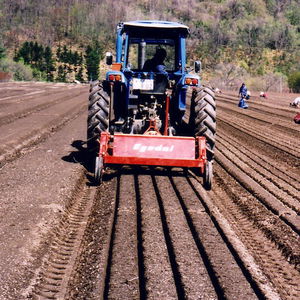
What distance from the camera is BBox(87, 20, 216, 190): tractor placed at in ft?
19.7

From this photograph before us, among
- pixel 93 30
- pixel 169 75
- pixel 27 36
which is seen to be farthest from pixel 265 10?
pixel 169 75

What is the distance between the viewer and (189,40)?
7662 cm

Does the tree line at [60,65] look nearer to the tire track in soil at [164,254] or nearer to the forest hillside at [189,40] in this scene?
the forest hillside at [189,40]

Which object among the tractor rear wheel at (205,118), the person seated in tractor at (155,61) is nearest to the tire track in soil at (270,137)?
the tractor rear wheel at (205,118)

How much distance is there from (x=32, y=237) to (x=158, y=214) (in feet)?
4.42

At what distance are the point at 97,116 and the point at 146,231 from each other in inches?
122

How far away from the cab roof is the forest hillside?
52.7 meters

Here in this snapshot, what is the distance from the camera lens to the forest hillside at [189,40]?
8275 centimetres

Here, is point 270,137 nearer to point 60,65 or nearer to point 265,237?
point 265,237

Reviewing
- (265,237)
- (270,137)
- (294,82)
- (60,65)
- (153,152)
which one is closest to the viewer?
(265,237)

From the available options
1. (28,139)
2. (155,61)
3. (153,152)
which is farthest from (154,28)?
(28,139)

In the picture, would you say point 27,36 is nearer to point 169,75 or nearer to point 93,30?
point 93,30

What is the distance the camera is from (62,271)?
343cm

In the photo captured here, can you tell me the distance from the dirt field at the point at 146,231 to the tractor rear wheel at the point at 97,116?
1.56 ft
